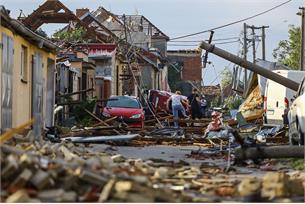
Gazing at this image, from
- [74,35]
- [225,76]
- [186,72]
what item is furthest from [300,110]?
[225,76]

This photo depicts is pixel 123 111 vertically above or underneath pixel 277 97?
underneath

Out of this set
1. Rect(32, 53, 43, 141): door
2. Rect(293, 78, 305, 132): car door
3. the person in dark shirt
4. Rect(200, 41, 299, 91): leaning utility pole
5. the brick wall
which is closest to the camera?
Rect(293, 78, 305, 132): car door

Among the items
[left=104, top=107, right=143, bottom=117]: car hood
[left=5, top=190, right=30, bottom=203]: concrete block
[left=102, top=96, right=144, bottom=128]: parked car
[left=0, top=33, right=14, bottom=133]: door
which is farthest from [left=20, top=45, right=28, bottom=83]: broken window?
[left=5, top=190, right=30, bottom=203]: concrete block

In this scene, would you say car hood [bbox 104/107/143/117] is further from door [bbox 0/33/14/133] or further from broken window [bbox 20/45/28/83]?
door [bbox 0/33/14/133]

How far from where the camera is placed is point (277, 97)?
27.5 meters

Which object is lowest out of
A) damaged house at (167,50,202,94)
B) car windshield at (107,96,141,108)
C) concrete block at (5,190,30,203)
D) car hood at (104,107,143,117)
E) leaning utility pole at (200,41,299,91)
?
concrete block at (5,190,30,203)

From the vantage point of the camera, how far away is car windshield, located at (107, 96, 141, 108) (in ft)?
110

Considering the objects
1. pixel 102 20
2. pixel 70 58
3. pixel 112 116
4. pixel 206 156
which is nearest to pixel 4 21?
pixel 206 156

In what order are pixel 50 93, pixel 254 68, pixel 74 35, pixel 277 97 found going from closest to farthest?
pixel 254 68 < pixel 277 97 < pixel 50 93 < pixel 74 35

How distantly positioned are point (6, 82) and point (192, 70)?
74.9m

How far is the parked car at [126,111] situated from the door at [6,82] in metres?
11.0

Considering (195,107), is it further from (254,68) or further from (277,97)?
(254,68)

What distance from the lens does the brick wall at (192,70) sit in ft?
310

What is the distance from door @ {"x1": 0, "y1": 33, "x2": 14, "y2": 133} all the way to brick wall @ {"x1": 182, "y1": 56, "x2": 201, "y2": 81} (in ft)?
243
